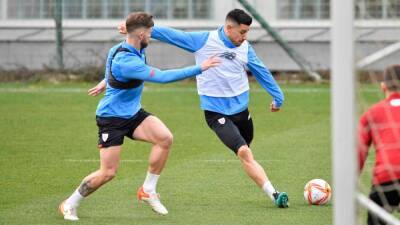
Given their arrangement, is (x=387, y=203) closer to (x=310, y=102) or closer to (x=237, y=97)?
(x=237, y=97)

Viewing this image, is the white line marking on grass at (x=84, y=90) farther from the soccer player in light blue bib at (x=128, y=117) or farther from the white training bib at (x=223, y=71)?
the soccer player in light blue bib at (x=128, y=117)

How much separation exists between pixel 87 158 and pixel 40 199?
3418 millimetres

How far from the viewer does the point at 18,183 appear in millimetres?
11883

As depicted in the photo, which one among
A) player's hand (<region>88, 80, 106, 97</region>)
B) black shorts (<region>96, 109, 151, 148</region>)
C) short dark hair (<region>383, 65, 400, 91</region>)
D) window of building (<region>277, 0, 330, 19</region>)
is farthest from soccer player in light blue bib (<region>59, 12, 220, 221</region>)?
window of building (<region>277, 0, 330, 19</region>)

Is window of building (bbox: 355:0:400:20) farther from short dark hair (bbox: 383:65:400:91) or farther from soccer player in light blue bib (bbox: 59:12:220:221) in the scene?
short dark hair (bbox: 383:65:400:91)

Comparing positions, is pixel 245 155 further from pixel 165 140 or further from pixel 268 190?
pixel 165 140

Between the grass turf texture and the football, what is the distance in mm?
92

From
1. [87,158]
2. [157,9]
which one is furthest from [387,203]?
[157,9]

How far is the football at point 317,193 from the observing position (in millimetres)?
10414

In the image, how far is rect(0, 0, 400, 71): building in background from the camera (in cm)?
2591

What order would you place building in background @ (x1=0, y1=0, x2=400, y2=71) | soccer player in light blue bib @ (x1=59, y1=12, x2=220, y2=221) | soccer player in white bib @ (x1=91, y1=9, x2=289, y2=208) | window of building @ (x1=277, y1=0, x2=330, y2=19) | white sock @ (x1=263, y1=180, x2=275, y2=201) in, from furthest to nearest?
window of building @ (x1=277, y1=0, x2=330, y2=19), building in background @ (x1=0, y1=0, x2=400, y2=71), soccer player in white bib @ (x1=91, y1=9, x2=289, y2=208), white sock @ (x1=263, y1=180, x2=275, y2=201), soccer player in light blue bib @ (x1=59, y1=12, x2=220, y2=221)

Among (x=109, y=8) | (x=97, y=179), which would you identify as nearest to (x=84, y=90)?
(x=109, y=8)

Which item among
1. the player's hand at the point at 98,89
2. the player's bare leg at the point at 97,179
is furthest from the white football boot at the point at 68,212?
the player's hand at the point at 98,89

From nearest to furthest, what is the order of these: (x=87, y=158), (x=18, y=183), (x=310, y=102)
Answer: (x=18, y=183)
(x=87, y=158)
(x=310, y=102)
